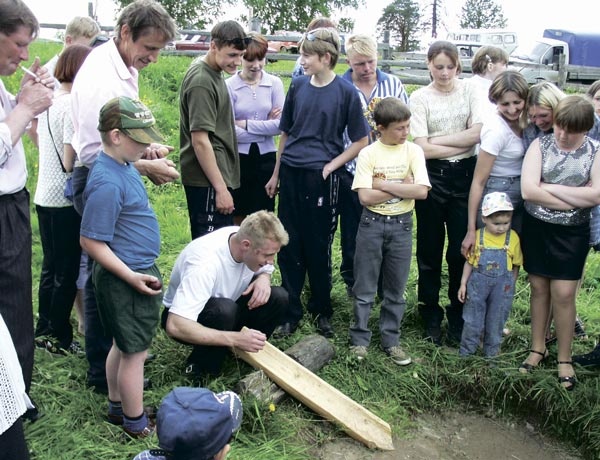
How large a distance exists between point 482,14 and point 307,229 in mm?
56758

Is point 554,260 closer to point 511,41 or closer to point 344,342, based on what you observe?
point 344,342

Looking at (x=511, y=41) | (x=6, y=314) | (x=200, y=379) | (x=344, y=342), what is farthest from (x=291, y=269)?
(x=511, y=41)

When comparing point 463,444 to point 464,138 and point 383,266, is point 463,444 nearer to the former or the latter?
point 383,266

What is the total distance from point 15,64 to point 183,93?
1.60m

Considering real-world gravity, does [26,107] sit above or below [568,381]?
above

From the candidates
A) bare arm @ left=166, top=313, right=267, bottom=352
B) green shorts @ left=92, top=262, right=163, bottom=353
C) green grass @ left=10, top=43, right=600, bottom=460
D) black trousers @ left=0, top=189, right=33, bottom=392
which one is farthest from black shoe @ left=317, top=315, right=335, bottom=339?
black trousers @ left=0, top=189, right=33, bottom=392

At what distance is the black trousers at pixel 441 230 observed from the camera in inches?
171

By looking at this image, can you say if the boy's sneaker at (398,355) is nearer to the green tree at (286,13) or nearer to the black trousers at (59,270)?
the black trousers at (59,270)

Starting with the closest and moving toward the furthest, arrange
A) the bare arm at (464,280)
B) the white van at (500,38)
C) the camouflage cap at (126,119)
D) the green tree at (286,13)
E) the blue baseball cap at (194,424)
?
the blue baseball cap at (194,424) < the camouflage cap at (126,119) < the bare arm at (464,280) < the white van at (500,38) < the green tree at (286,13)

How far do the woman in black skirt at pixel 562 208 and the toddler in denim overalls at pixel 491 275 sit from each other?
118mm

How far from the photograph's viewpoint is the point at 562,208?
3.81m

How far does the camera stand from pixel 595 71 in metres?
15.9

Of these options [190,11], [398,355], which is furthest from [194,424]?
[190,11]

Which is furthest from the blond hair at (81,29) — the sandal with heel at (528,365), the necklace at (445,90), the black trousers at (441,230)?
the sandal with heel at (528,365)
